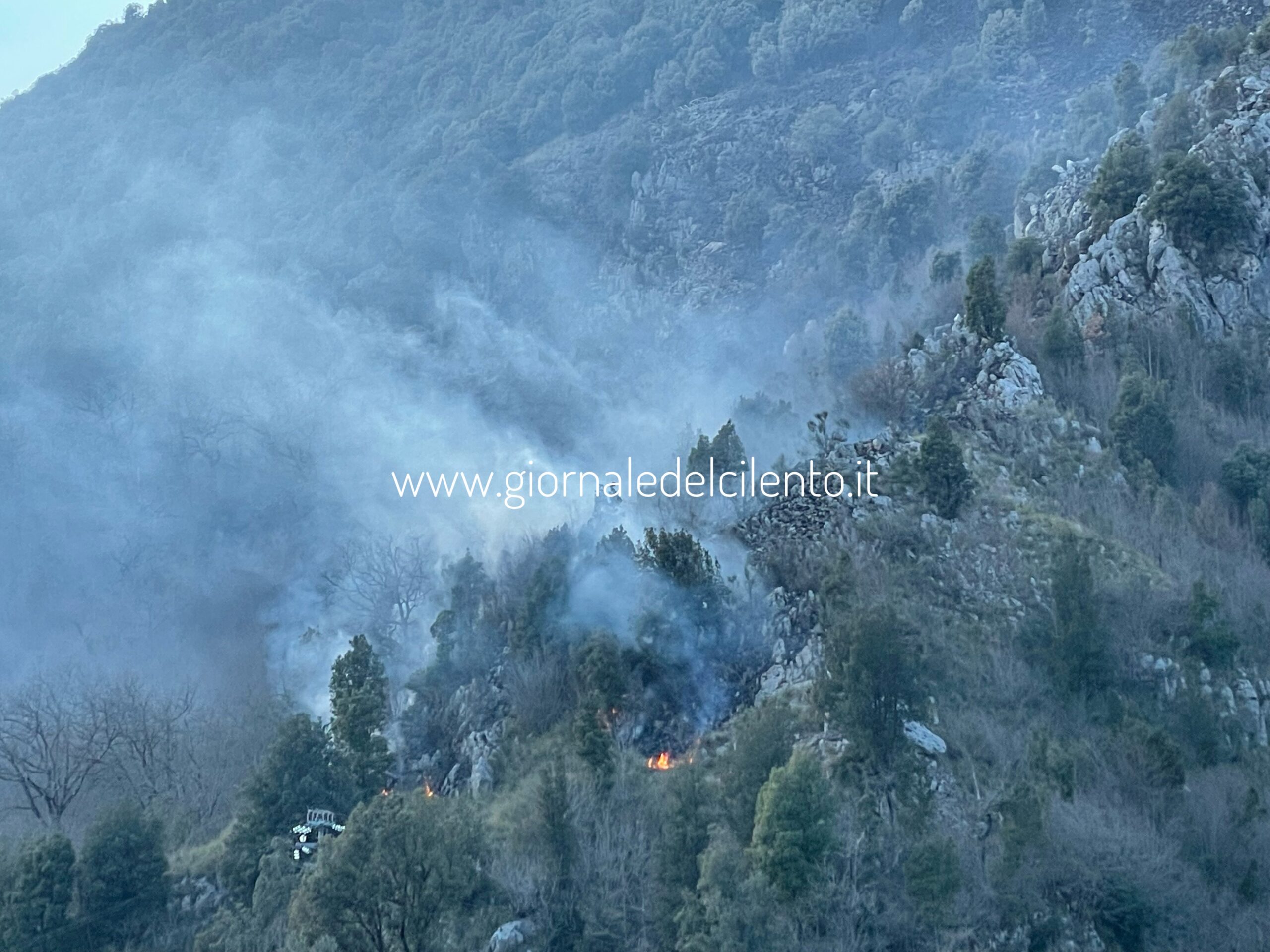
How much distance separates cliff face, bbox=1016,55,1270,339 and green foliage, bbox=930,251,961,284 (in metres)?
6.43

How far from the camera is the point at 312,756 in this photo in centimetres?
2461

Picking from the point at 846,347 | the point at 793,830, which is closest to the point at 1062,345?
the point at 846,347

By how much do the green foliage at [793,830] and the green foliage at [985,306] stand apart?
50.7ft

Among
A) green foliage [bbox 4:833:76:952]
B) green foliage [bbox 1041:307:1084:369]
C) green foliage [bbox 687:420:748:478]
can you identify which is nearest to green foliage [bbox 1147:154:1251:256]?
green foliage [bbox 1041:307:1084:369]

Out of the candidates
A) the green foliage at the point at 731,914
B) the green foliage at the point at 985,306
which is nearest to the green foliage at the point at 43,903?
the green foliage at the point at 731,914

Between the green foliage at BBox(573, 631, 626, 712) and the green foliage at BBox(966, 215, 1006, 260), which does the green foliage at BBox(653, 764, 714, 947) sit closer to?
the green foliage at BBox(573, 631, 626, 712)

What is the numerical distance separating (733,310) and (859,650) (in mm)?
30450

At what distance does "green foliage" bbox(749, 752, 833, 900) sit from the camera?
19.3 meters

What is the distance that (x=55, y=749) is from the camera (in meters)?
31.6

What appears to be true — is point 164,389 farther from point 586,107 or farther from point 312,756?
point 312,756

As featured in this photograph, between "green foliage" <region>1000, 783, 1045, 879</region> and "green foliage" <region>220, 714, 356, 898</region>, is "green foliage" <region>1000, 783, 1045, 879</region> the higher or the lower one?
the lower one

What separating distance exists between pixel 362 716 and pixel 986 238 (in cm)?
2470

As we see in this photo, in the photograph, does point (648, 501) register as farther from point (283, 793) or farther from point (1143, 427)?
point (283, 793)

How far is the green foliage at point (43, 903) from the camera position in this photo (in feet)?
74.0
